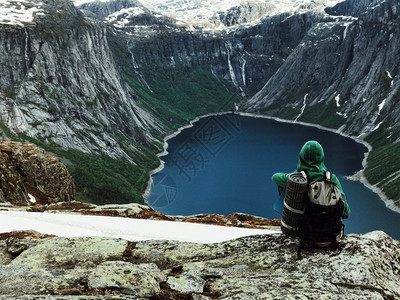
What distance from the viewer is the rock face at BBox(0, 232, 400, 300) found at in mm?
9250

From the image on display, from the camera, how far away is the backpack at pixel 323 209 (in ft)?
32.8

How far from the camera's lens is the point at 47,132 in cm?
14612

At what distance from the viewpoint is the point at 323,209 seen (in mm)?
10039

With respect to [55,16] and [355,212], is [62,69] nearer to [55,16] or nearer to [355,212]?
[55,16]

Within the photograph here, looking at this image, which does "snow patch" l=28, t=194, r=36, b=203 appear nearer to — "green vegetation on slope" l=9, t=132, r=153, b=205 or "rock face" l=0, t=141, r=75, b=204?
"rock face" l=0, t=141, r=75, b=204

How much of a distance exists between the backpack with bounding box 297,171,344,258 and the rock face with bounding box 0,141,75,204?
107 feet

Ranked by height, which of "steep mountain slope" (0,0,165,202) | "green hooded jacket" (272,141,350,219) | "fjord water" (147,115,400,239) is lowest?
"fjord water" (147,115,400,239)

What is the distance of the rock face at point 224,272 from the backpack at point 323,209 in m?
0.82

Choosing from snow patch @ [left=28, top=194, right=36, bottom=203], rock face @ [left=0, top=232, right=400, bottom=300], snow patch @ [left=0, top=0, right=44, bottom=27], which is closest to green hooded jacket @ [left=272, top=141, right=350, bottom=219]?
rock face @ [left=0, top=232, right=400, bottom=300]

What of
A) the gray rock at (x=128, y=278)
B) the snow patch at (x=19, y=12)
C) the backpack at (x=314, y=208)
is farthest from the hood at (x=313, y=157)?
the snow patch at (x=19, y=12)

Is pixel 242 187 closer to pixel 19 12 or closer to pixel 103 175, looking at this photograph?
pixel 103 175

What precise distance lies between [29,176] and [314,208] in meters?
38.7

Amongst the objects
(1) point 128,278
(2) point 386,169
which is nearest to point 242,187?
(2) point 386,169

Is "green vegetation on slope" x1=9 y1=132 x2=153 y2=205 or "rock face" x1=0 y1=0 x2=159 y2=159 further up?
"rock face" x1=0 y1=0 x2=159 y2=159
